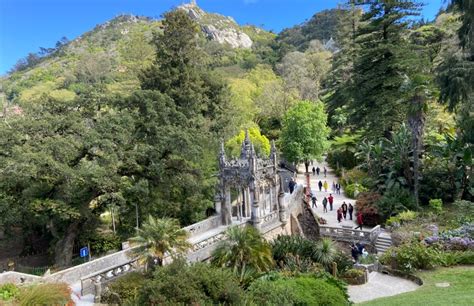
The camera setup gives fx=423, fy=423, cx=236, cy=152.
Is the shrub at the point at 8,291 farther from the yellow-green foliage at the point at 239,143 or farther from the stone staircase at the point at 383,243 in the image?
the yellow-green foliage at the point at 239,143

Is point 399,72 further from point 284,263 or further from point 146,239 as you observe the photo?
point 146,239

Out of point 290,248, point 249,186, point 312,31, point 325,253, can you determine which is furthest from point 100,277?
point 312,31

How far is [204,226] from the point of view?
872 inches

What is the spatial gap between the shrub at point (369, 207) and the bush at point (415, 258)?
924cm

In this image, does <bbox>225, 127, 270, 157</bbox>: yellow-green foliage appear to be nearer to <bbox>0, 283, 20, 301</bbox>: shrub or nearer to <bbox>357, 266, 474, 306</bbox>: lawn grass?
<bbox>357, 266, 474, 306</bbox>: lawn grass

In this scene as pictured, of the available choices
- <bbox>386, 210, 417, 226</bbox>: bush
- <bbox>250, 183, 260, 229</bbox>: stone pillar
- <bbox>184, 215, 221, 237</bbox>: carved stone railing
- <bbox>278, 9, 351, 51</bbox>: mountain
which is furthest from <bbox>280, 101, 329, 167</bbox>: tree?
<bbox>278, 9, 351, 51</bbox>: mountain

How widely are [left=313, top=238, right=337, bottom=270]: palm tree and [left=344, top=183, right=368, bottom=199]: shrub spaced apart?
14.7 meters

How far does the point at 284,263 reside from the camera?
1938 centimetres

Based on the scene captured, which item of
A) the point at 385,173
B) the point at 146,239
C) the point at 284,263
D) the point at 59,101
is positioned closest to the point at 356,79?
the point at 385,173

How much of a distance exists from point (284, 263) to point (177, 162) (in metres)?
8.94

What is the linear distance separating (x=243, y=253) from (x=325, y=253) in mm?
4473

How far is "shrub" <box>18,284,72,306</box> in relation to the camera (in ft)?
40.2

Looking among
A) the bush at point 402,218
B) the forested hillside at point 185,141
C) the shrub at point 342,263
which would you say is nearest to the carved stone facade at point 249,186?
the forested hillside at point 185,141

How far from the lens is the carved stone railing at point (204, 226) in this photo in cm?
2095
